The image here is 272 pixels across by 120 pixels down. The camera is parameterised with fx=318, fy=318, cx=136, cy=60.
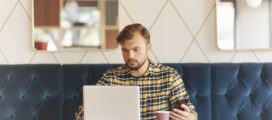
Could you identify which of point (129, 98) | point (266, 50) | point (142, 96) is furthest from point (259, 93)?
point (129, 98)

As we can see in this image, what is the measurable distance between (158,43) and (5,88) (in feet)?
3.69

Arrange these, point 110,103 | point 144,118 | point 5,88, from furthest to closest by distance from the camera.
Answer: point 5,88 < point 144,118 < point 110,103

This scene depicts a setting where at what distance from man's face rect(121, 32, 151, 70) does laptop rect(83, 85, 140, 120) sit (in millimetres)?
475

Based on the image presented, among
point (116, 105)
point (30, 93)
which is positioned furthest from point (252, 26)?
point (30, 93)

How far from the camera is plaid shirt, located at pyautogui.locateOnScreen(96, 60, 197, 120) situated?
5.97ft

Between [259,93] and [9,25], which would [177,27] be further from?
[9,25]

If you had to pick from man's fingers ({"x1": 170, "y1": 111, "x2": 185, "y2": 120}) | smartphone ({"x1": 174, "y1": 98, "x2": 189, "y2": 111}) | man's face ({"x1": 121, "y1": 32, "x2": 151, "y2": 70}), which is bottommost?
man's fingers ({"x1": 170, "y1": 111, "x2": 185, "y2": 120})

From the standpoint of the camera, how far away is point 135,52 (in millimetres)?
1835

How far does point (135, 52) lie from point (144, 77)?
155 millimetres

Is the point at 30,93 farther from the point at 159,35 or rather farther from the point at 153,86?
the point at 159,35

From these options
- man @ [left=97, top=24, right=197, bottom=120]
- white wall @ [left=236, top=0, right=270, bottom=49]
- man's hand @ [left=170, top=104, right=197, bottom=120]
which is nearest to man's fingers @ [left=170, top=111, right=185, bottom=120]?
man's hand @ [left=170, top=104, right=197, bottom=120]

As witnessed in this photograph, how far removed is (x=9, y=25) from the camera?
234 centimetres

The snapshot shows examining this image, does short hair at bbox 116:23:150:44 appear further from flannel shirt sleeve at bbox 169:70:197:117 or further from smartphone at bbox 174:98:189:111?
smartphone at bbox 174:98:189:111

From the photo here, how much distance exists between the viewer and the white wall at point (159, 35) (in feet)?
7.67
